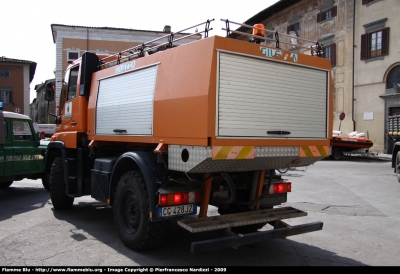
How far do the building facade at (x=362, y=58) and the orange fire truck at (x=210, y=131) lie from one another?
62.2 ft

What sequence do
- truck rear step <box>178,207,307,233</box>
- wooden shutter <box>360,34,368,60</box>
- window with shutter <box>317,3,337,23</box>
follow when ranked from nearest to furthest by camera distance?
truck rear step <box>178,207,307,233</box> < wooden shutter <box>360,34,368,60</box> < window with shutter <box>317,3,337,23</box>

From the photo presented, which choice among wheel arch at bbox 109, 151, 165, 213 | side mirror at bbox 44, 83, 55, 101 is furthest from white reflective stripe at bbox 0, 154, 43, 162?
wheel arch at bbox 109, 151, 165, 213

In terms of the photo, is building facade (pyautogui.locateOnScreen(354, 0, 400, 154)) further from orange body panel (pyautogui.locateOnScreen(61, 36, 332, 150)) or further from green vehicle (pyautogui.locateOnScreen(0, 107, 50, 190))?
orange body panel (pyautogui.locateOnScreen(61, 36, 332, 150))

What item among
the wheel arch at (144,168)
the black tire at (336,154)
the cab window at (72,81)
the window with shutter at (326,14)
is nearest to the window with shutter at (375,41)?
the window with shutter at (326,14)

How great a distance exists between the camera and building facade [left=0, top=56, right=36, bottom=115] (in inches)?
1559

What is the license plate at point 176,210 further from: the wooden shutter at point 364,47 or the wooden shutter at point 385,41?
Result: the wooden shutter at point 364,47

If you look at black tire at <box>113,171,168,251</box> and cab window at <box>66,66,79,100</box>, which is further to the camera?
cab window at <box>66,66,79,100</box>

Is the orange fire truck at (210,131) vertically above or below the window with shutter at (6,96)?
below

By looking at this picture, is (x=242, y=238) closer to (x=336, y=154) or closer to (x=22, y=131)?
(x=22, y=131)

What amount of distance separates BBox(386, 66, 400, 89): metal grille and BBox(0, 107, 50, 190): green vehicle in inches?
805

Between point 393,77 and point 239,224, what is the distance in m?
21.7

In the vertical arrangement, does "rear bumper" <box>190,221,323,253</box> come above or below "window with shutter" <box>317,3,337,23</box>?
below

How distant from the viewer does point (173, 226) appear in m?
6.32

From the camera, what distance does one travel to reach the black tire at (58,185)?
7.09m
